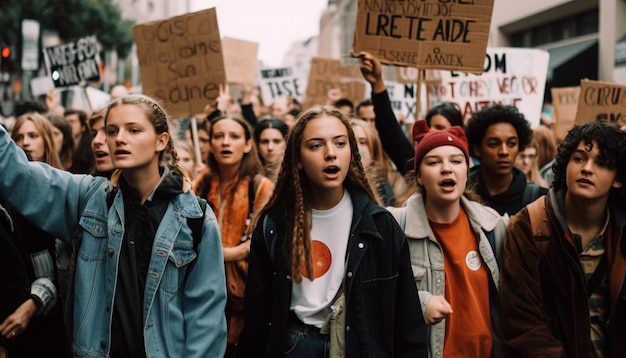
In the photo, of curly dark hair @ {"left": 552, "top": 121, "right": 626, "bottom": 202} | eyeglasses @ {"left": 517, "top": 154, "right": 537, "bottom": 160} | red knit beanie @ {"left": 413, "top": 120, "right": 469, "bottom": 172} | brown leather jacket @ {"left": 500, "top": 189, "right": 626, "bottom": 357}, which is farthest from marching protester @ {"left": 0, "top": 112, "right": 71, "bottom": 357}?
eyeglasses @ {"left": 517, "top": 154, "right": 537, "bottom": 160}

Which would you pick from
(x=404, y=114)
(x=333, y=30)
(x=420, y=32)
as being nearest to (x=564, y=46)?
(x=404, y=114)

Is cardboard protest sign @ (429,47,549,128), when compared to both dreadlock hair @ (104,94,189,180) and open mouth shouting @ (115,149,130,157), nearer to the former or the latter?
dreadlock hair @ (104,94,189,180)

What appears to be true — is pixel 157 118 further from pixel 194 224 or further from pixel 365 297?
pixel 365 297

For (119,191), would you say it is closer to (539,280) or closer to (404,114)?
(539,280)

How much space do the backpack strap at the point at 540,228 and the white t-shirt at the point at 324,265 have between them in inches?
32.7

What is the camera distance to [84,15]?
33.0 metres

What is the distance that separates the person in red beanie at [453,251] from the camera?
9.96 feet

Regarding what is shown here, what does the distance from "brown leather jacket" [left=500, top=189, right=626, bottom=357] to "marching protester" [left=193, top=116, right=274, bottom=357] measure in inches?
60.8

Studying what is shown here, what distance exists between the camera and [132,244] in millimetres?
2705

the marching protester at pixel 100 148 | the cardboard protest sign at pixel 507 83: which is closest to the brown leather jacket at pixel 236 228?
the marching protester at pixel 100 148

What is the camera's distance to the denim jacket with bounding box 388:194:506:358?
9.96 ft

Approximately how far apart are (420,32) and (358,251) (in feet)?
9.14

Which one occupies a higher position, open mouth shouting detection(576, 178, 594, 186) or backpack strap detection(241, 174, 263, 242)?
open mouth shouting detection(576, 178, 594, 186)

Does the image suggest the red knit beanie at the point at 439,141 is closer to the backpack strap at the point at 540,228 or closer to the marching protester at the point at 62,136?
the backpack strap at the point at 540,228
